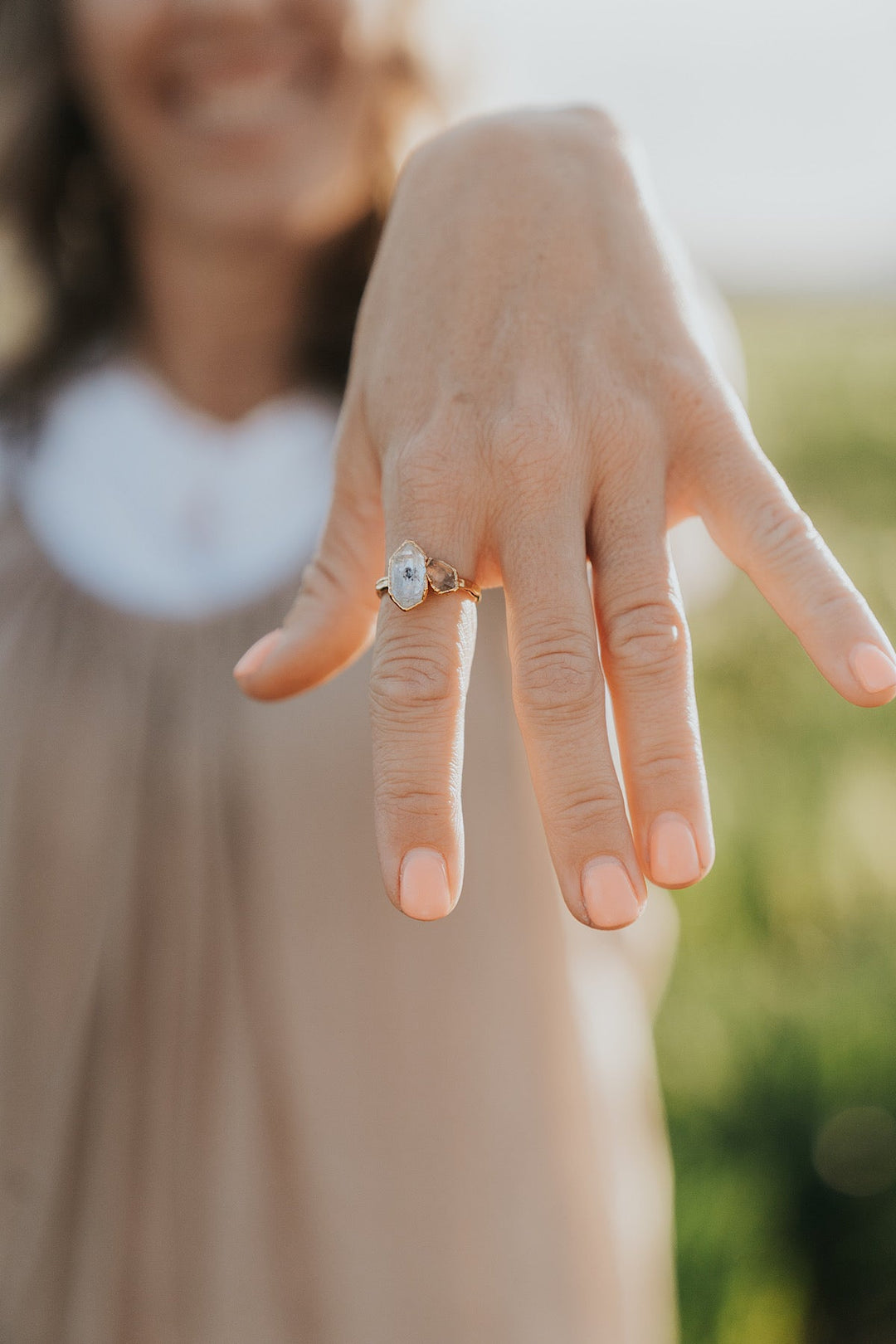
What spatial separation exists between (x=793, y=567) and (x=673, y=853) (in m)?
0.28

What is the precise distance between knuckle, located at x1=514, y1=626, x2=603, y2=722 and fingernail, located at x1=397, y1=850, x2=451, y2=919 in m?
0.15

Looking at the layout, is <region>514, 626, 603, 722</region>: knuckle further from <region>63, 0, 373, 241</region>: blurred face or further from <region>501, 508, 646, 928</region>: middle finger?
<region>63, 0, 373, 241</region>: blurred face

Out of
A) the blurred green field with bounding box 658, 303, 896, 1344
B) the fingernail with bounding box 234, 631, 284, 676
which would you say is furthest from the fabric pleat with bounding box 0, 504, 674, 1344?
the blurred green field with bounding box 658, 303, 896, 1344

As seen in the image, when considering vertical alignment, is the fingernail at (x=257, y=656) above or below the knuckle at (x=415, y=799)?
above

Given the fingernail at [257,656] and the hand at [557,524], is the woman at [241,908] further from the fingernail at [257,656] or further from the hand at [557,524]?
the fingernail at [257,656]

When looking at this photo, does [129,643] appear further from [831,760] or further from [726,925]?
[831,760]

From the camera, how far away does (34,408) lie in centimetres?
204

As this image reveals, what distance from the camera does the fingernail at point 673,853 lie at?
0.82 metres

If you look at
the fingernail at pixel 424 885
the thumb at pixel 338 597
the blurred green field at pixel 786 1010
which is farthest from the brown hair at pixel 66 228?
the blurred green field at pixel 786 1010

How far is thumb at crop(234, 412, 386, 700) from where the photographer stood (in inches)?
41.4

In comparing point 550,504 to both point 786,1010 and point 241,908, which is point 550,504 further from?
point 786,1010

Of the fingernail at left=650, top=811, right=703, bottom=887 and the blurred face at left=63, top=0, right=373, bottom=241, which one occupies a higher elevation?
the blurred face at left=63, top=0, right=373, bottom=241

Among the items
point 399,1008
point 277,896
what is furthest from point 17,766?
point 399,1008

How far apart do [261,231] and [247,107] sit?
217 mm
